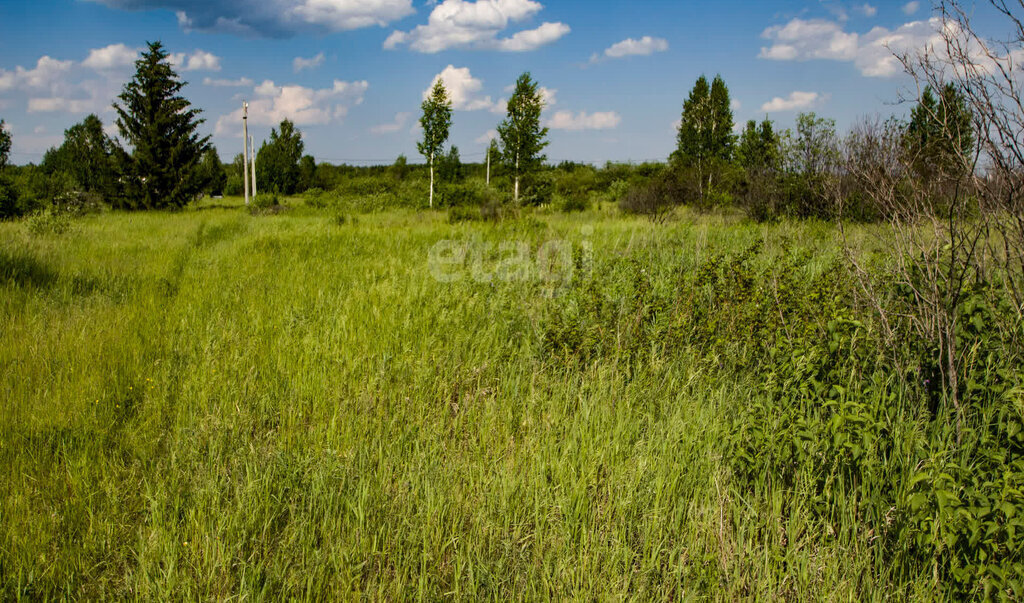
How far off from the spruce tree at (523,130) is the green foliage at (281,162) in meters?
21.5

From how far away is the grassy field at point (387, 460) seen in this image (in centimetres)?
204

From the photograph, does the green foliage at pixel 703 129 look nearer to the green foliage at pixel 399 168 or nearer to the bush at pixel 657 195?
the bush at pixel 657 195

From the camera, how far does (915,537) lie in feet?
7.07

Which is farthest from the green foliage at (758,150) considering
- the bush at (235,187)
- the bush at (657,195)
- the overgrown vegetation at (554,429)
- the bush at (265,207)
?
the bush at (235,187)

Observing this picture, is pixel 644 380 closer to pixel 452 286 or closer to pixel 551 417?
pixel 551 417

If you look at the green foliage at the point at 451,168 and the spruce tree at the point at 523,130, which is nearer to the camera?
the spruce tree at the point at 523,130

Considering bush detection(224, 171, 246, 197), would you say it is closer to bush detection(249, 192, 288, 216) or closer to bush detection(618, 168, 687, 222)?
bush detection(249, 192, 288, 216)

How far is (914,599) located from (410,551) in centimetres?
183

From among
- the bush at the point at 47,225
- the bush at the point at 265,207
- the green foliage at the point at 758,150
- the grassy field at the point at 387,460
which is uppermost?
the green foliage at the point at 758,150

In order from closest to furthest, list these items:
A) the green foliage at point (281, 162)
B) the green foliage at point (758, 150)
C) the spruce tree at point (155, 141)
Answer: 1. the green foliage at point (758, 150)
2. the spruce tree at point (155, 141)
3. the green foliage at point (281, 162)

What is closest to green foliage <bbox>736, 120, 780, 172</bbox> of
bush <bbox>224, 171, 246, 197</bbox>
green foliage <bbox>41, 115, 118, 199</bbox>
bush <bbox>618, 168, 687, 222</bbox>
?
bush <bbox>618, 168, 687, 222</bbox>

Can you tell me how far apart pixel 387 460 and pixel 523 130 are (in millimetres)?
33121

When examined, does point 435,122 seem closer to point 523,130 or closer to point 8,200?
point 523,130

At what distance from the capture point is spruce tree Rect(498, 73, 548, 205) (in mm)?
33750
